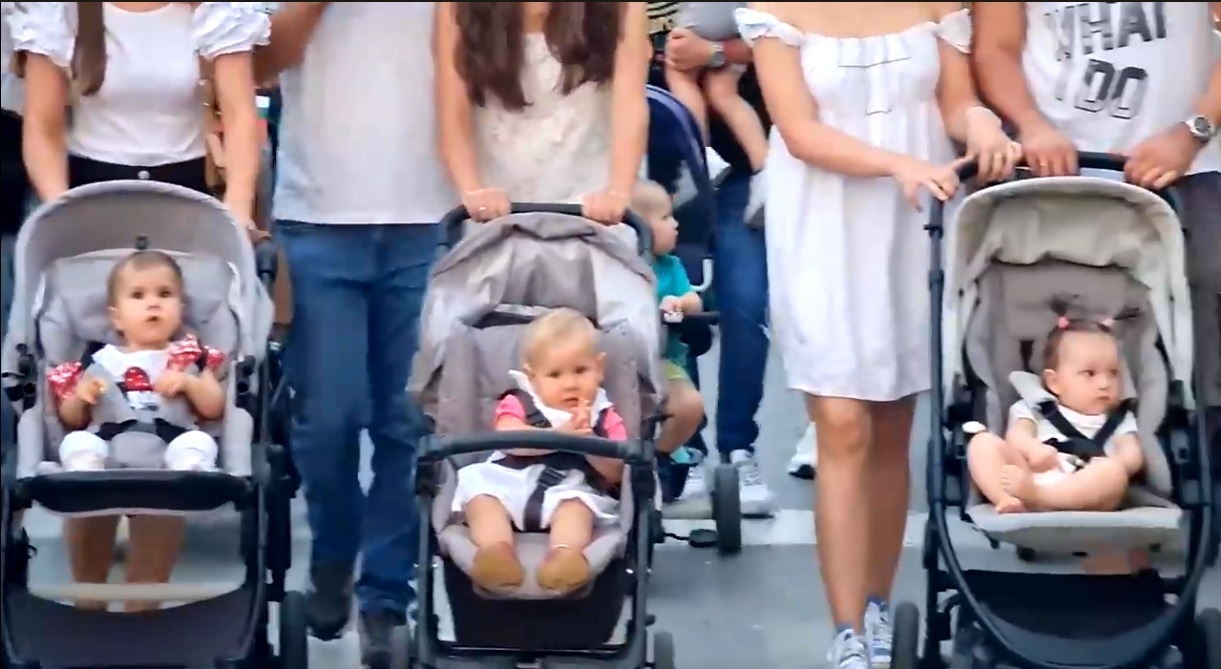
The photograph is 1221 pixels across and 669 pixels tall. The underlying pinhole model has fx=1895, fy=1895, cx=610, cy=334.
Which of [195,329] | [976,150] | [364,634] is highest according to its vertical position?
[976,150]

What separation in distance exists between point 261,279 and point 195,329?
14cm

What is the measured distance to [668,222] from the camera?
3762 millimetres

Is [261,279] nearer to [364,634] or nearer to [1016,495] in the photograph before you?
[364,634]

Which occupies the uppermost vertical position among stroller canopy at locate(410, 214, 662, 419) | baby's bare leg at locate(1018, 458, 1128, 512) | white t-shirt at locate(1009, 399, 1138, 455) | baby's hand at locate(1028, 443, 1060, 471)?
stroller canopy at locate(410, 214, 662, 419)

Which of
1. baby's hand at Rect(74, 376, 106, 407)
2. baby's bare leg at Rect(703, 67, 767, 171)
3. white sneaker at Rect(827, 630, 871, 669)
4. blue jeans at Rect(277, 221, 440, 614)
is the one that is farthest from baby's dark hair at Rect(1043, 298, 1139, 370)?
baby's hand at Rect(74, 376, 106, 407)

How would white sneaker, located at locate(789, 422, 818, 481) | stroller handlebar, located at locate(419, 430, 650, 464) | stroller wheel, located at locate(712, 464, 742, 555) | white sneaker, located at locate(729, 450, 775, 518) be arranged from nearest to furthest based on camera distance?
1. stroller handlebar, located at locate(419, 430, 650, 464)
2. stroller wheel, located at locate(712, 464, 742, 555)
3. white sneaker, located at locate(729, 450, 775, 518)
4. white sneaker, located at locate(789, 422, 818, 481)

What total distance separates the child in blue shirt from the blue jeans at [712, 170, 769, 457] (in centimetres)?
43

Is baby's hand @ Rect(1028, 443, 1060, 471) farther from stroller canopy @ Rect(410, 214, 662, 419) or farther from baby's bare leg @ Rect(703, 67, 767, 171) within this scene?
baby's bare leg @ Rect(703, 67, 767, 171)

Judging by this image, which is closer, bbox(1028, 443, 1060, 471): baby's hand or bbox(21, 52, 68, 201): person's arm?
bbox(1028, 443, 1060, 471): baby's hand

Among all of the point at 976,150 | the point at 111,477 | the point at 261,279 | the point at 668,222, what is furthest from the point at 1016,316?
the point at 111,477

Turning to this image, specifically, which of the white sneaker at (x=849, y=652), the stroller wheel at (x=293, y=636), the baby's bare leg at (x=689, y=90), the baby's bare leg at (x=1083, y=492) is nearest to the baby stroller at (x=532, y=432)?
the stroller wheel at (x=293, y=636)

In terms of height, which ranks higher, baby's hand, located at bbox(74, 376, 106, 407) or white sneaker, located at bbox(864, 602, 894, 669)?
baby's hand, located at bbox(74, 376, 106, 407)

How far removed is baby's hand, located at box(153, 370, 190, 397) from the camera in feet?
9.86

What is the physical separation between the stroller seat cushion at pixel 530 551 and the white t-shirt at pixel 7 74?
1.25 meters
